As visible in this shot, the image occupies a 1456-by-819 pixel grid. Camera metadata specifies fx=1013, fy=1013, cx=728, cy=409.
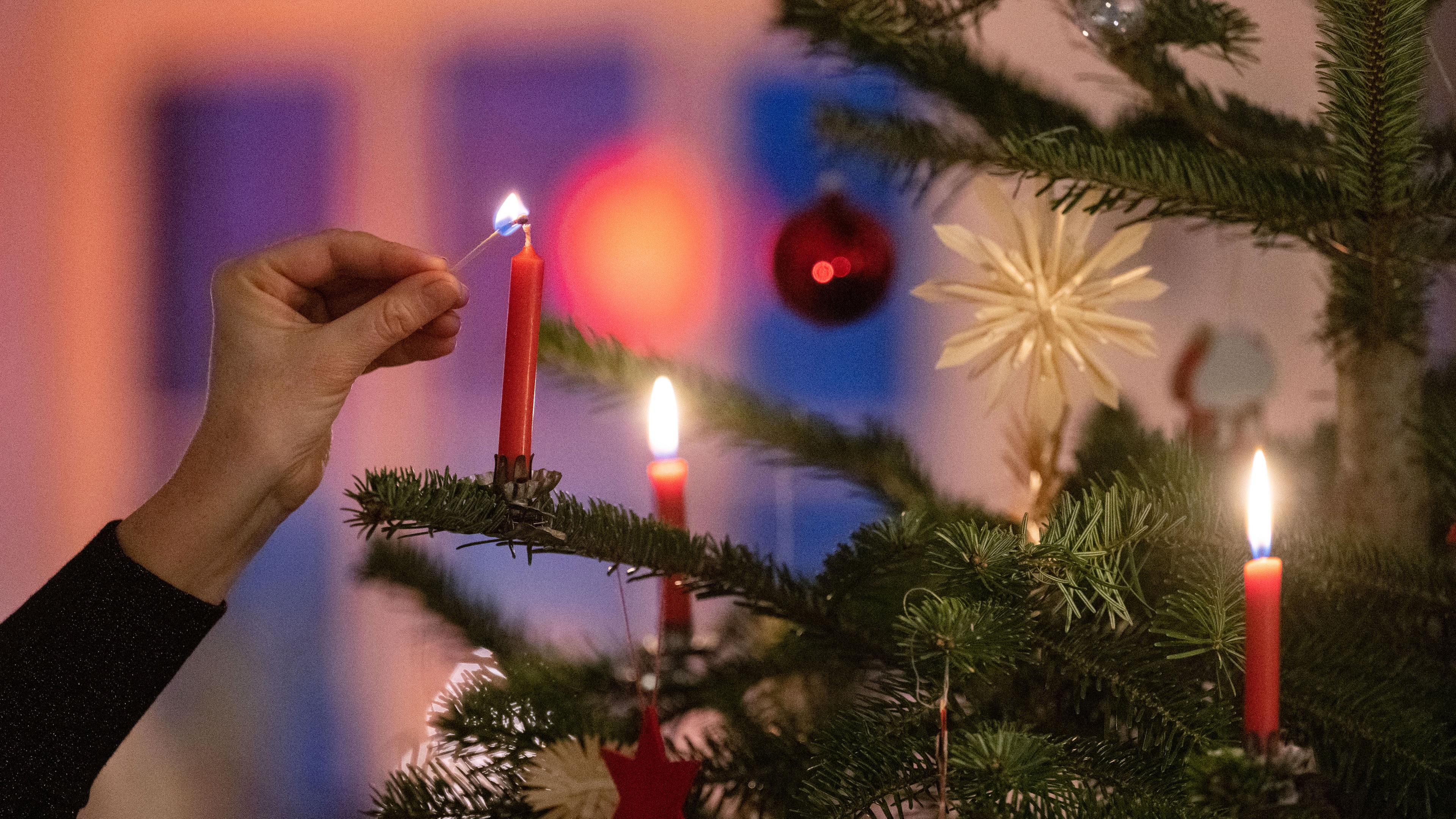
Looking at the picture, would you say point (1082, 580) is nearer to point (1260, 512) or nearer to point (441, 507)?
point (1260, 512)

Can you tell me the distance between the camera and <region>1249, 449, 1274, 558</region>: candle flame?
39 centimetres

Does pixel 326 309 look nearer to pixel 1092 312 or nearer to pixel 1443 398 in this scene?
pixel 1092 312

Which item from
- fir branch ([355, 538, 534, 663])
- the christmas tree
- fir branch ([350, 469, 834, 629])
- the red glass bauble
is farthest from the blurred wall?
fir branch ([350, 469, 834, 629])

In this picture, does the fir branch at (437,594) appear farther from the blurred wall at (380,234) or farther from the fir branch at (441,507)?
the blurred wall at (380,234)

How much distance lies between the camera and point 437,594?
30.5 inches

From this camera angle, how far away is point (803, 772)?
52cm

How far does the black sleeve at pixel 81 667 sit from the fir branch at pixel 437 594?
0.67 feet

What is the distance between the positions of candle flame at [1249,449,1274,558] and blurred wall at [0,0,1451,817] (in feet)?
2.92

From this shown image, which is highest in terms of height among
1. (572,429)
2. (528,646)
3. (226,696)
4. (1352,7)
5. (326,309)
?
(1352,7)

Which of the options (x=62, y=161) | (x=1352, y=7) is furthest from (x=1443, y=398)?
(x=62, y=161)

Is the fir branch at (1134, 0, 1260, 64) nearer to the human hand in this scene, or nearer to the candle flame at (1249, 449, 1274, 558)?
the candle flame at (1249, 449, 1274, 558)

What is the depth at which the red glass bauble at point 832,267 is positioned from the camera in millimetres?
1148

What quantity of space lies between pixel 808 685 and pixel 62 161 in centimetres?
119

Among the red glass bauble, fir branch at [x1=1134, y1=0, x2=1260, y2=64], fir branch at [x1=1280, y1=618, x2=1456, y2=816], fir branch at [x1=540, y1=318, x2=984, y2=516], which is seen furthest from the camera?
the red glass bauble
